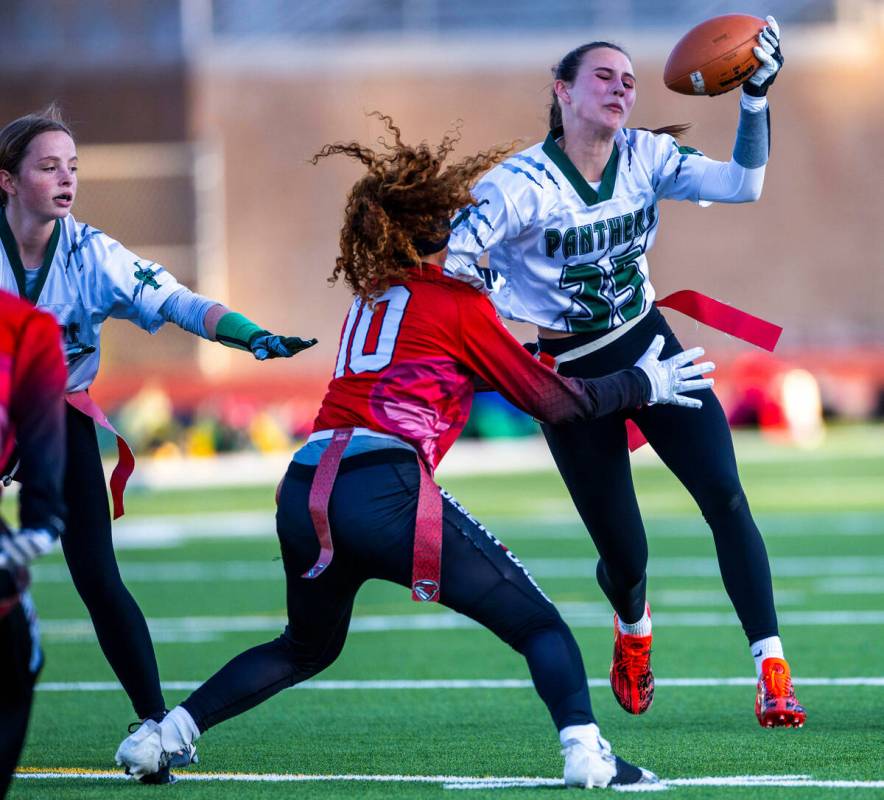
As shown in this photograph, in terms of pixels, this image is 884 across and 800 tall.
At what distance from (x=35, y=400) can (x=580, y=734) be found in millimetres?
1612

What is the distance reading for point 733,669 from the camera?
6.92 meters

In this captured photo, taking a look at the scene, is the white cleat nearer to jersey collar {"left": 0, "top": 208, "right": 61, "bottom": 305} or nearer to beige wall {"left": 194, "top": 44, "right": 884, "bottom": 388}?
jersey collar {"left": 0, "top": 208, "right": 61, "bottom": 305}

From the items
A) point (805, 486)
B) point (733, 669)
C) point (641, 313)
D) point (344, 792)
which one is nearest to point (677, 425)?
point (641, 313)

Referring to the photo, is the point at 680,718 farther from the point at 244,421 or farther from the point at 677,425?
the point at 244,421

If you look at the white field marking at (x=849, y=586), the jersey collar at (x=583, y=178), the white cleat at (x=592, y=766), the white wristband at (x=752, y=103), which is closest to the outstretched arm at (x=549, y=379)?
the jersey collar at (x=583, y=178)

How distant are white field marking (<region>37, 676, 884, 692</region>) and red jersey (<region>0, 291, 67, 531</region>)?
3.26 meters

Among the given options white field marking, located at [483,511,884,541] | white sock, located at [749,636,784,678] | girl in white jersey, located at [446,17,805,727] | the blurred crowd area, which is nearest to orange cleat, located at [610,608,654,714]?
girl in white jersey, located at [446,17,805,727]

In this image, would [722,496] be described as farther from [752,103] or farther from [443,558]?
[443,558]

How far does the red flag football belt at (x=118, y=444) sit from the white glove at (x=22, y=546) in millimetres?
1321

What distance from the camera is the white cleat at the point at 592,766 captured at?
4172mm

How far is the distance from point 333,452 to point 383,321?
1.21 ft

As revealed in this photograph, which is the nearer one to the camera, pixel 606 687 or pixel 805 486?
pixel 606 687

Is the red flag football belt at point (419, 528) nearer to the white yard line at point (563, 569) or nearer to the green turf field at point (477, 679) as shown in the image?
the green turf field at point (477, 679)

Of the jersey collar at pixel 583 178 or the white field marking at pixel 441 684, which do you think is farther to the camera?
the white field marking at pixel 441 684
